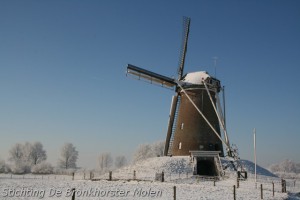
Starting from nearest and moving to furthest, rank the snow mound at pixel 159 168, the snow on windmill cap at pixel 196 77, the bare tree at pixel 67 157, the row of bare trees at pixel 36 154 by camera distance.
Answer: the snow mound at pixel 159 168, the snow on windmill cap at pixel 196 77, the row of bare trees at pixel 36 154, the bare tree at pixel 67 157

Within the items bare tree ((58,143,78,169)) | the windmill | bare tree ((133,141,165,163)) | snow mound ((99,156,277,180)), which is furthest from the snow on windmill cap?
bare tree ((58,143,78,169))

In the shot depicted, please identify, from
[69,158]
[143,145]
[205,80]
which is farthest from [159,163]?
[69,158]

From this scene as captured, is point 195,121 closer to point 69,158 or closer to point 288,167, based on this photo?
point 69,158

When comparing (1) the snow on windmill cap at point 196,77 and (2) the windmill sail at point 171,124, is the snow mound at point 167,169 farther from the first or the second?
(1) the snow on windmill cap at point 196,77

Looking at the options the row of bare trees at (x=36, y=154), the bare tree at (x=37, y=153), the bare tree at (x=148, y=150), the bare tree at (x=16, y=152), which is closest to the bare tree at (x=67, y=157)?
the row of bare trees at (x=36, y=154)

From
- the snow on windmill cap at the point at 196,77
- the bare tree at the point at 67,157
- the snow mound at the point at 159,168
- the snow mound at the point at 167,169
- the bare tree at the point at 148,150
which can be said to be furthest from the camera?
the bare tree at the point at 67,157

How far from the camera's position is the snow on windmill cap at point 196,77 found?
3716 centimetres

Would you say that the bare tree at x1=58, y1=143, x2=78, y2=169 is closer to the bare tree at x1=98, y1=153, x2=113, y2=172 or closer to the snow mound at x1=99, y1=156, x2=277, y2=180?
the bare tree at x1=98, y1=153, x2=113, y2=172

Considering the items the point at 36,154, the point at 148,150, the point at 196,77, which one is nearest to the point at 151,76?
the point at 196,77

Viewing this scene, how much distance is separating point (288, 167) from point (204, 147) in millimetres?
95468

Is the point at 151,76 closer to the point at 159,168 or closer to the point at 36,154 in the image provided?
the point at 159,168

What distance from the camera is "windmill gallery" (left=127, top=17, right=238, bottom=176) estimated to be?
115 ft

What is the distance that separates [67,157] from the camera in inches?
4107

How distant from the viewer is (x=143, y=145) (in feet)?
321
